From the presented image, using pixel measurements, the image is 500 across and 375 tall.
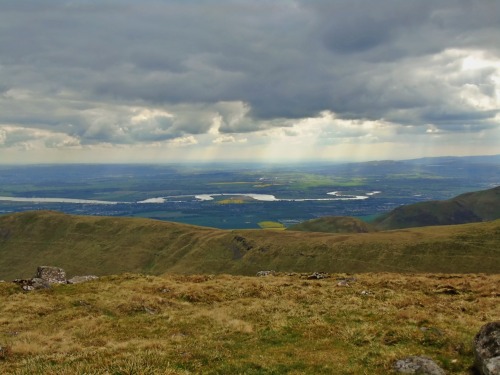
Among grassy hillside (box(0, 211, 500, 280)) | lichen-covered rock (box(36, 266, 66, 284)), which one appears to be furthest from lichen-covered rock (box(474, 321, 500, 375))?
grassy hillside (box(0, 211, 500, 280))

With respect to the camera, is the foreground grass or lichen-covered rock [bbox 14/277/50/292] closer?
the foreground grass

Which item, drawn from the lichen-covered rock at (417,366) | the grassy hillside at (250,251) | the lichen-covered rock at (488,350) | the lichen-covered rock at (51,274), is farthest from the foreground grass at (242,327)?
the grassy hillside at (250,251)

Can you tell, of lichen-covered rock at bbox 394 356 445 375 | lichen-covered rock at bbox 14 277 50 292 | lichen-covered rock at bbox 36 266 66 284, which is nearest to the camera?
lichen-covered rock at bbox 394 356 445 375

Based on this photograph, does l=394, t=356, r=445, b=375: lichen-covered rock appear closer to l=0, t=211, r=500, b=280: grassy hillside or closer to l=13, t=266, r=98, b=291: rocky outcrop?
l=13, t=266, r=98, b=291: rocky outcrop

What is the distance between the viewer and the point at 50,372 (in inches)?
586

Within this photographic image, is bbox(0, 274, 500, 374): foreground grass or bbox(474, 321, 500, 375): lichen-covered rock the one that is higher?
bbox(474, 321, 500, 375): lichen-covered rock

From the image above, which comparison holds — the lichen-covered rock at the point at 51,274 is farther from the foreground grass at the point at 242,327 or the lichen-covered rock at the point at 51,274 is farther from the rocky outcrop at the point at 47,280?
the foreground grass at the point at 242,327

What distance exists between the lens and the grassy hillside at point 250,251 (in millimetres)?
114625

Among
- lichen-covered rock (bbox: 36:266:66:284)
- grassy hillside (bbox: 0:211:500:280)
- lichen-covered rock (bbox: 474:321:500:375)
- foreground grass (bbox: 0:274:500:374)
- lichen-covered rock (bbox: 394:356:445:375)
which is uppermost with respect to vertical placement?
lichen-covered rock (bbox: 474:321:500:375)

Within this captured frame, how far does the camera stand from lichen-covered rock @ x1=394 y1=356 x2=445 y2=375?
1500 centimetres

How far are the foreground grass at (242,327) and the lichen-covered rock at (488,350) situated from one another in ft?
3.23

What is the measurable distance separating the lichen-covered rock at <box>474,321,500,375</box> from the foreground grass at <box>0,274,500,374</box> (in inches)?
38.8

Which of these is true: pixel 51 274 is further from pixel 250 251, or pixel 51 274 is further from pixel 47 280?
pixel 250 251

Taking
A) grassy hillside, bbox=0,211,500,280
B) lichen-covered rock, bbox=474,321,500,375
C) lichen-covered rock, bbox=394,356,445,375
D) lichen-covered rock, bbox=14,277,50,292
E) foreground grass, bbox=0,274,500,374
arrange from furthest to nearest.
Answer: grassy hillside, bbox=0,211,500,280, lichen-covered rock, bbox=14,277,50,292, foreground grass, bbox=0,274,500,374, lichen-covered rock, bbox=394,356,445,375, lichen-covered rock, bbox=474,321,500,375
